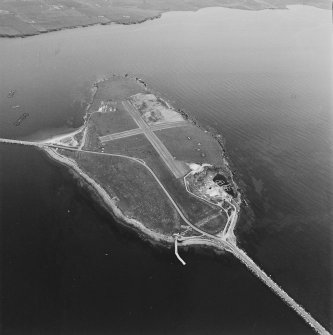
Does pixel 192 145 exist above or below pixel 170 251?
above

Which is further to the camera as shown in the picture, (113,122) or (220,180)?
(113,122)

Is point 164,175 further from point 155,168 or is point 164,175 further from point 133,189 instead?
point 133,189

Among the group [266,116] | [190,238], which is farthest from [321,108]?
[190,238]

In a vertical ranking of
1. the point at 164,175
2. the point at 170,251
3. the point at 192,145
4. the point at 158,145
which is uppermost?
the point at 192,145

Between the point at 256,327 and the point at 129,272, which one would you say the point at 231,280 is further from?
the point at 129,272

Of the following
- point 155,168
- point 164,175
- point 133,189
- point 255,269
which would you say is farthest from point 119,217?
point 255,269

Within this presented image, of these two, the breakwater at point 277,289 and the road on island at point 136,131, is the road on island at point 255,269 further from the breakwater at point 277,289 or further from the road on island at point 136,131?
the road on island at point 136,131
